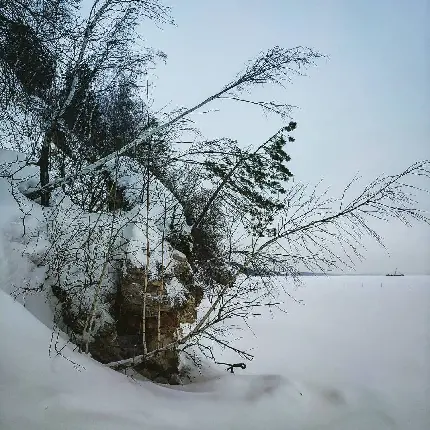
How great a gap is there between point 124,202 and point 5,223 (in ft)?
7.97

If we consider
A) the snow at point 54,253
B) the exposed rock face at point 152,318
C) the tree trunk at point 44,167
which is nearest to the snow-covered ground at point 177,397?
the exposed rock face at point 152,318

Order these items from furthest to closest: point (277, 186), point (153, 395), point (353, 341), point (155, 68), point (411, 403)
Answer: point (353, 341) < point (277, 186) < point (411, 403) < point (155, 68) < point (153, 395)

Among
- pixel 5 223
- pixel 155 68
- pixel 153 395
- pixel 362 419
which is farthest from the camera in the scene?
pixel 155 68

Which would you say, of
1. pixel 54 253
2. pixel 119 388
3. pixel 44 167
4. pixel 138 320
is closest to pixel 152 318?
pixel 138 320

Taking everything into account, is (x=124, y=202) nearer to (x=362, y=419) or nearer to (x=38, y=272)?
(x=38, y=272)

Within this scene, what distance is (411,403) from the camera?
7355 millimetres

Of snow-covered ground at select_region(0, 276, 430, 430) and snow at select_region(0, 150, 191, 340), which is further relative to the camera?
snow at select_region(0, 150, 191, 340)

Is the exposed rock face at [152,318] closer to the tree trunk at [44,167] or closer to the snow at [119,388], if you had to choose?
the snow at [119,388]

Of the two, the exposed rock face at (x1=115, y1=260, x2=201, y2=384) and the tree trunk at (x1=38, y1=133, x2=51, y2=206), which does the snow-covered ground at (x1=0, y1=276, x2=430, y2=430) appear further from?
the tree trunk at (x1=38, y1=133, x2=51, y2=206)

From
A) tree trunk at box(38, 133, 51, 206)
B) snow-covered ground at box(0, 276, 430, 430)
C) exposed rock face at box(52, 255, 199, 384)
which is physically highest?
tree trunk at box(38, 133, 51, 206)

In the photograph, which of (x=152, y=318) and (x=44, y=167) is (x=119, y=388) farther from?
(x=44, y=167)

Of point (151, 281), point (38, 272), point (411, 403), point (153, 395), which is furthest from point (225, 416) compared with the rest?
point (411, 403)

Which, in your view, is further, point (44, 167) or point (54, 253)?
point (44, 167)

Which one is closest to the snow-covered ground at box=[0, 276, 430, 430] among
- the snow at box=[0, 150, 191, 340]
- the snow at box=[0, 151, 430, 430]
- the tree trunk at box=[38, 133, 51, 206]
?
the snow at box=[0, 151, 430, 430]
